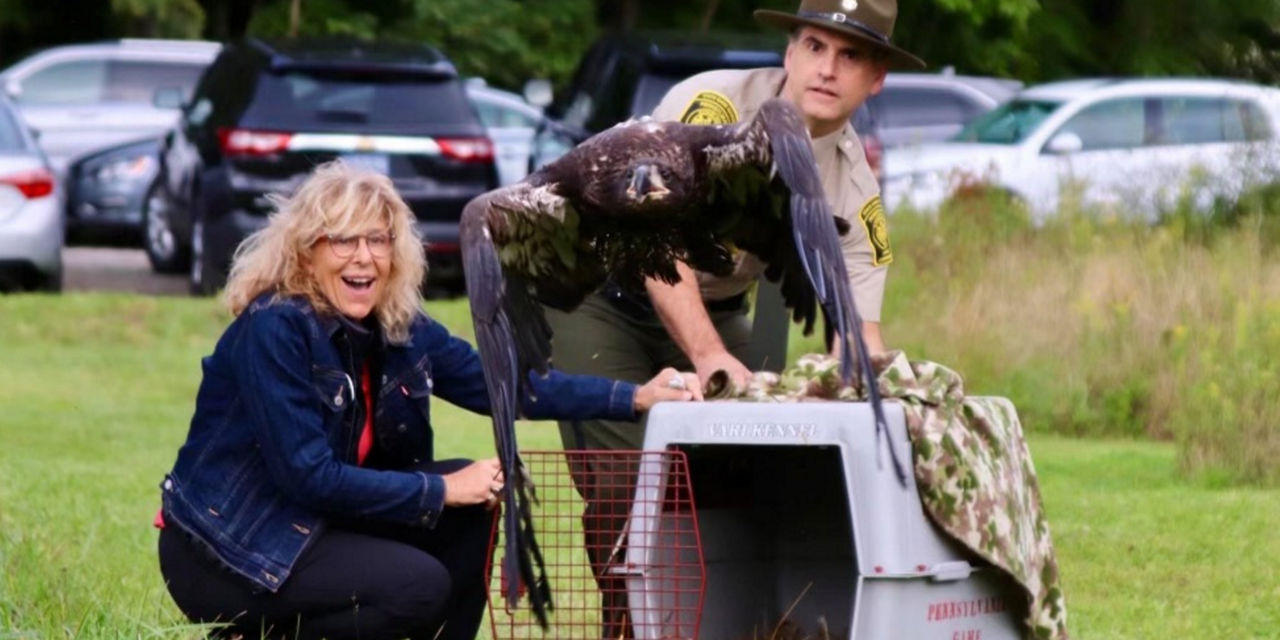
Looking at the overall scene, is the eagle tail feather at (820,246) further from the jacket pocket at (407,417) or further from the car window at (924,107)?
the car window at (924,107)

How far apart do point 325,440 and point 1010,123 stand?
13.7 meters

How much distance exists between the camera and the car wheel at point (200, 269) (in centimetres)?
1520

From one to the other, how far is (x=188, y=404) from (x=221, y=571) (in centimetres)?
634

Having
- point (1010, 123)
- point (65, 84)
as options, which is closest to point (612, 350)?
point (1010, 123)

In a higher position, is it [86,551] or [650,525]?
[650,525]

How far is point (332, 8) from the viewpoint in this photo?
77.9ft

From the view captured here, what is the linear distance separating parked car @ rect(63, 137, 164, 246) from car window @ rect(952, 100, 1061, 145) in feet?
20.8

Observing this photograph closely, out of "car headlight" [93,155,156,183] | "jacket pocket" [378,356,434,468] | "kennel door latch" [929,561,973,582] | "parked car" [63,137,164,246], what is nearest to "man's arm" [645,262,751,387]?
"jacket pocket" [378,356,434,468]

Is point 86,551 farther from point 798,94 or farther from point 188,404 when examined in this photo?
point 188,404

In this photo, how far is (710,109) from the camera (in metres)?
5.85

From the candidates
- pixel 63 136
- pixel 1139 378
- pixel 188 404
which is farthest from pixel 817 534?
pixel 63 136

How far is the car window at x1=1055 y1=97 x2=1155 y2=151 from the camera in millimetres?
18016

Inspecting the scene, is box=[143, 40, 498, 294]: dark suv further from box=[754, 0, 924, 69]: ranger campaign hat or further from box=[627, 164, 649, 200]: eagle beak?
box=[627, 164, 649, 200]: eagle beak

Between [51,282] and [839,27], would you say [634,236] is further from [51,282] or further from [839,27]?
[51,282]
